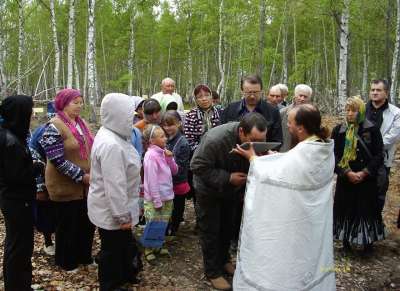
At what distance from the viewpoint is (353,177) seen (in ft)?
14.8

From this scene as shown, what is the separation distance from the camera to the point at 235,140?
3.53 metres

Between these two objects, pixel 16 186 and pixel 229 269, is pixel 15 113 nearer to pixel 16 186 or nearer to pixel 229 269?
pixel 16 186

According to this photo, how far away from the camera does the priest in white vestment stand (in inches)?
115

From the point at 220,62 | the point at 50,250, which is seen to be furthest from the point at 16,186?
the point at 220,62

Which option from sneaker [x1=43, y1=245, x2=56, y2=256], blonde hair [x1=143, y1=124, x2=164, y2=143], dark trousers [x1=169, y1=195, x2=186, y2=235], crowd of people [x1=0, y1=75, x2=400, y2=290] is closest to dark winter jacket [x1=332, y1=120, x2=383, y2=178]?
crowd of people [x1=0, y1=75, x2=400, y2=290]

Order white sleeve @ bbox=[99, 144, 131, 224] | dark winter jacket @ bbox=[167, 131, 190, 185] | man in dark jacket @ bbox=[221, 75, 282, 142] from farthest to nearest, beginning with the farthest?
dark winter jacket @ bbox=[167, 131, 190, 185], man in dark jacket @ bbox=[221, 75, 282, 142], white sleeve @ bbox=[99, 144, 131, 224]

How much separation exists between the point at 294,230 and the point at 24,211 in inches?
87.9

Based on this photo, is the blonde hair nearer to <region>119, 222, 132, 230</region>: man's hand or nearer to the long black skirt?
<region>119, 222, 132, 230</region>: man's hand

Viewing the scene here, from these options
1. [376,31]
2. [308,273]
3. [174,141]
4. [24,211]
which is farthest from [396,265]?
[376,31]

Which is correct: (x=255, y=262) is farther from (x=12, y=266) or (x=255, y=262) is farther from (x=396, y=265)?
(x=396, y=265)

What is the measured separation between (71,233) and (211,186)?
1.59m

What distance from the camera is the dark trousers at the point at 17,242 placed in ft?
10.8

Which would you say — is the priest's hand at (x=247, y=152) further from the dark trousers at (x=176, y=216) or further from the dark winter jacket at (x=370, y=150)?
the dark trousers at (x=176, y=216)

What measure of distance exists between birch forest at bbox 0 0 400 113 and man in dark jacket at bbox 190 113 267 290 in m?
13.0
